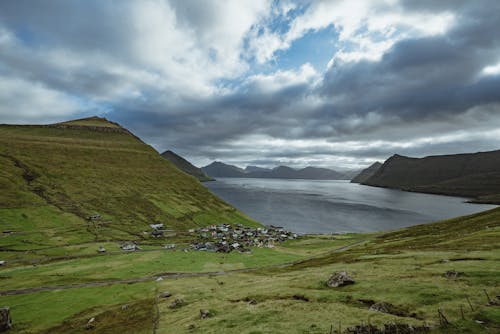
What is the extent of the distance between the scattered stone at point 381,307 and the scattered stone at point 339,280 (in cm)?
1046

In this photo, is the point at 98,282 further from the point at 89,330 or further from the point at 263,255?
the point at 263,255

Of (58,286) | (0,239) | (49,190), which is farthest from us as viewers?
(49,190)

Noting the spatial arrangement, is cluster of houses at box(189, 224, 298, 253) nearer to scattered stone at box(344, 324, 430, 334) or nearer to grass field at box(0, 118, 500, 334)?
grass field at box(0, 118, 500, 334)

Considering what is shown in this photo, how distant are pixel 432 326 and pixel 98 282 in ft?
274

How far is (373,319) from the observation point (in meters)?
26.5

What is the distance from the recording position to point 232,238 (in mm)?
161000

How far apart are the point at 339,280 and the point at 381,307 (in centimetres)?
1191

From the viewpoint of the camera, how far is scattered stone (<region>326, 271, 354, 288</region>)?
136 feet

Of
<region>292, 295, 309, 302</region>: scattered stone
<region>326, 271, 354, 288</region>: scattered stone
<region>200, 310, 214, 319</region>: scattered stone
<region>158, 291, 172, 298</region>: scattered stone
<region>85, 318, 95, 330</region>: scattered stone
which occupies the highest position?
<region>326, 271, 354, 288</region>: scattered stone

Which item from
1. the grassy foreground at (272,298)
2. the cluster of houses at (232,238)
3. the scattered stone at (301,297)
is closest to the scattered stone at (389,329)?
the grassy foreground at (272,298)

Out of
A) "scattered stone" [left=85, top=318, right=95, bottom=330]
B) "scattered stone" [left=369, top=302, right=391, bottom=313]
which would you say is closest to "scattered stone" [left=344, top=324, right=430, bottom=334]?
"scattered stone" [left=369, top=302, right=391, bottom=313]

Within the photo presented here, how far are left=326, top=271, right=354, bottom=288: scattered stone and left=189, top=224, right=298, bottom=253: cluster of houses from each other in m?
86.6

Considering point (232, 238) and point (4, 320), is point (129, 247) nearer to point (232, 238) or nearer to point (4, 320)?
point (232, 238)

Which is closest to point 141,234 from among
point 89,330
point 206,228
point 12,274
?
point 206,228
